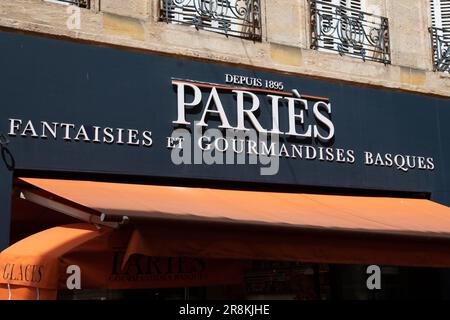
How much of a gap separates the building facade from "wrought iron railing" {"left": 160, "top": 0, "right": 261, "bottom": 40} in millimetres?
28

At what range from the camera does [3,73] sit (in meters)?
7.21

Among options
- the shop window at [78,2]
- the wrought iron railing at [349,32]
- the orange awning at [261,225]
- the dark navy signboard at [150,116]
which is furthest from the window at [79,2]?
the wrought iron railing at [349,32]

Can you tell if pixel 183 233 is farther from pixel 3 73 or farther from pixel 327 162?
pixel 327 162

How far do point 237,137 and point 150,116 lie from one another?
1.16 meters

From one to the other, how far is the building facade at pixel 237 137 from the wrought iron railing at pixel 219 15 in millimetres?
28

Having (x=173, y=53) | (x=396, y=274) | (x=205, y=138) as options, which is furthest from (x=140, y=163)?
(x=396, y=274)

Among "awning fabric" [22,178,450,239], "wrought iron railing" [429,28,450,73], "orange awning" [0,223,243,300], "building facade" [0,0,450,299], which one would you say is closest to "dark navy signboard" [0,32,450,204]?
"building facade" [0,0,450,299]

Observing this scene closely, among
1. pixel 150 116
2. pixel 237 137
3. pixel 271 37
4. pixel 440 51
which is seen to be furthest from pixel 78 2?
pixel 440 51

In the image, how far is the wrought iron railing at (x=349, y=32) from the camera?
9.73 m

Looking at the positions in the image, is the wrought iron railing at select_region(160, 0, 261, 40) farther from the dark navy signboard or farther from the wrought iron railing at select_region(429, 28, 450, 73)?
the wrought iron railing at select_region(429, 28, 450, 73)

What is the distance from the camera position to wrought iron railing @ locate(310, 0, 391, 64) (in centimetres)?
973

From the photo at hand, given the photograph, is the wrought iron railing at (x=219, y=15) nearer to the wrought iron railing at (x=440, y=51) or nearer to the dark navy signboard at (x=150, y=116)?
the dark navy signboard at (x=150, y=116)

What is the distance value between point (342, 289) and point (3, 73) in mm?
5826

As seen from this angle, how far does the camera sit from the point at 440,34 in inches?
430
